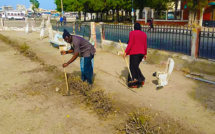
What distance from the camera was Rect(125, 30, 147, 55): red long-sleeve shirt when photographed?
5.02 m

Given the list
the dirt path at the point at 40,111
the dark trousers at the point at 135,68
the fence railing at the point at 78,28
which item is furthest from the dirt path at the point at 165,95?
the fence railing at the point at 78,28

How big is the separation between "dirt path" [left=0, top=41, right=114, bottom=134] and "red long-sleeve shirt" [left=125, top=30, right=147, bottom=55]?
180 cm

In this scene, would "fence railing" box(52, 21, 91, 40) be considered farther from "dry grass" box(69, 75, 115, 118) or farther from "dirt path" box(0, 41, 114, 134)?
"dry grass" box(69, 75, 115, 118)

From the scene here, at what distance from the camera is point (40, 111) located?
4316mm

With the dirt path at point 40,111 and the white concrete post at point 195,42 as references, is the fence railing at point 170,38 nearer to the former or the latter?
the white concrete post at point 195,42

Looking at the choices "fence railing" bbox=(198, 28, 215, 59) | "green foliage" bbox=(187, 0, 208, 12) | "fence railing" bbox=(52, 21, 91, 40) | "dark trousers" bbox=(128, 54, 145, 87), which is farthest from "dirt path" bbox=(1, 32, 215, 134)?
"green foliage" bbox=(187, 0, 208, 12)

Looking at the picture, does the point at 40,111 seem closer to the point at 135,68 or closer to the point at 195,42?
the point at 135,68

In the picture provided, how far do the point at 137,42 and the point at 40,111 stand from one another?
2.61 metres

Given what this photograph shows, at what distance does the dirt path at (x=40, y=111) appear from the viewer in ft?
12.0

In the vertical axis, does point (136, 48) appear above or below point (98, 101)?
above

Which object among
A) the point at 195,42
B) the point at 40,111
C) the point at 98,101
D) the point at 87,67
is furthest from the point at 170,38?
the point at 40,111

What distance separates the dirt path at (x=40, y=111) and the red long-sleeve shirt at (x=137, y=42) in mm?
1797

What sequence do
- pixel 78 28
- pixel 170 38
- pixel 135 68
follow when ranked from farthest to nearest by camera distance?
pixel 78 28, pixel 170 38, pixel 135 68

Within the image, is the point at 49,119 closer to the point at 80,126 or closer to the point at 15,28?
the point at 80,126
